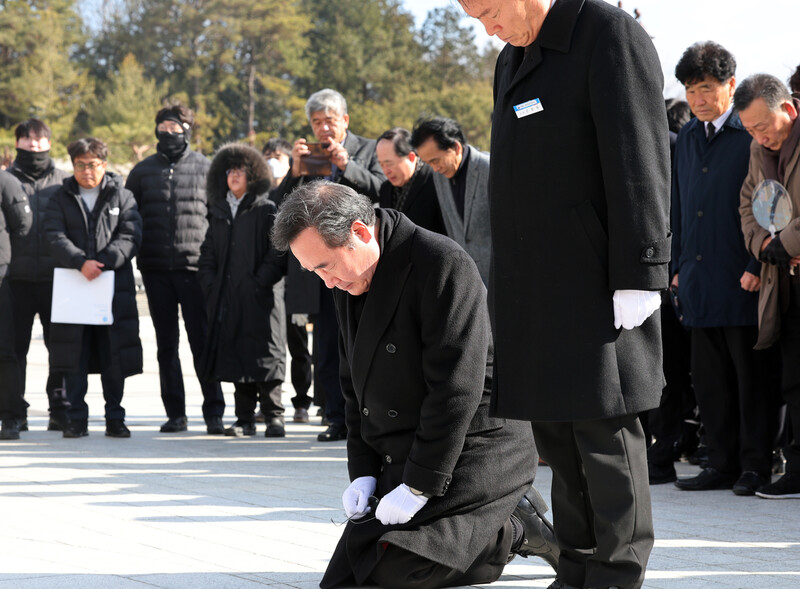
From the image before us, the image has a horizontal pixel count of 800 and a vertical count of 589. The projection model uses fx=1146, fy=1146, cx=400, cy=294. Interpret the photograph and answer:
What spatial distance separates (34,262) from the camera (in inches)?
352

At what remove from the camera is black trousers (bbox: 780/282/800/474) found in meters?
5.77

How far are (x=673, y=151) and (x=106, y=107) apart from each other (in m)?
48.3

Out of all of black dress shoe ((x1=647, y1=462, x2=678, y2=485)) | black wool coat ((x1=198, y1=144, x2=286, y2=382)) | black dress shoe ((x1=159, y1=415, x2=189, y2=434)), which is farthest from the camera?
black dress shoe ((x1=159, y1=415, x2=189, y2=434))

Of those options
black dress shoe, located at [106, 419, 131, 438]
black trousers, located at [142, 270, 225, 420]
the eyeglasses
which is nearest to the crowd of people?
black trousers, located at [142, 270, 225, 420]

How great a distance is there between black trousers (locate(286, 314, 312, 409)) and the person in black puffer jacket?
84.8 inches

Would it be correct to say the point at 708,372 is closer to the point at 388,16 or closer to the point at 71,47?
the point at 71,47

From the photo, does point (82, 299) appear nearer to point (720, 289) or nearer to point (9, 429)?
point (9, 429)

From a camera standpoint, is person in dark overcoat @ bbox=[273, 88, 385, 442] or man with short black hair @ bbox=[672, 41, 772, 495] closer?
man with short black hair @ bbox=[672, 41, 772, 495]

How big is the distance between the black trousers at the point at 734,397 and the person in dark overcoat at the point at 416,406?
2211 millimetres

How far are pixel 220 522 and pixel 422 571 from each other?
1.57 metres

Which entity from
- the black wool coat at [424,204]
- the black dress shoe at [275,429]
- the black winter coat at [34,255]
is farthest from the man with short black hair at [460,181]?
the black winter coat at [34,255]

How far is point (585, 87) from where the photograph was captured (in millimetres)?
3342

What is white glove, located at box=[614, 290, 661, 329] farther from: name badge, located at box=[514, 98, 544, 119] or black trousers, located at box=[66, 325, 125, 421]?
black trousers, located at box=[66, 325, 125, 421]

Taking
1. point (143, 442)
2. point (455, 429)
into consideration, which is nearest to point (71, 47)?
point (143, 442)
